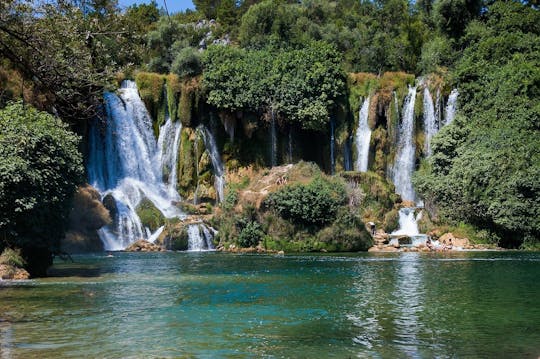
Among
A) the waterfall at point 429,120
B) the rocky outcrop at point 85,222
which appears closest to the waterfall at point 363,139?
the waterfall at point 429,120

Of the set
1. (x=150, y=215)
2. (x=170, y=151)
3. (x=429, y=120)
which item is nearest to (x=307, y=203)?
(x=150, y=215)

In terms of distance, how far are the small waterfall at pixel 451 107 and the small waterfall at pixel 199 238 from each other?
23552 mm

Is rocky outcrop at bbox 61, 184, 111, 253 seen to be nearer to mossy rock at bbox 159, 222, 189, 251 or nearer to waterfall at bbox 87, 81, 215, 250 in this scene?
mossy rock at bbox 159, 222, 189, 251

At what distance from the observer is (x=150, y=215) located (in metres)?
53.3

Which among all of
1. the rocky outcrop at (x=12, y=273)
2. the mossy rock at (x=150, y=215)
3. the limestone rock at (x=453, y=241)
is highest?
the mossy rock at (x=150, y=215)

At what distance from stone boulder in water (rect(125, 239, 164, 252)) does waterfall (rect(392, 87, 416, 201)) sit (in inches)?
877

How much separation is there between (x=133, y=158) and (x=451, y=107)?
2766 centimetres

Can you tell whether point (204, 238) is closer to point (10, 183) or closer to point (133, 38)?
point (10, 183)

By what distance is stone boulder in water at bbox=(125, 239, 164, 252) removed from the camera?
1938 inches

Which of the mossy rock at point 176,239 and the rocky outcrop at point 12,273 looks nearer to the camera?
the rocky outcrop at point 12,273

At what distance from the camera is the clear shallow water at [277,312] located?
1456 centimetres

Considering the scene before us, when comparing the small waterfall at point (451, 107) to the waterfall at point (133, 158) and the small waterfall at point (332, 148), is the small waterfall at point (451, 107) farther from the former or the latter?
the waterfall at point (133, 158)

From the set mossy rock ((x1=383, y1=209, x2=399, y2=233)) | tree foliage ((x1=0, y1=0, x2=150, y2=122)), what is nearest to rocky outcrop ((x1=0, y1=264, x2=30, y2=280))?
tree foliage ((x1=0, y1=0, x2=150, y2=122))

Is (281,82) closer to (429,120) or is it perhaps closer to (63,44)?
(429,120)
